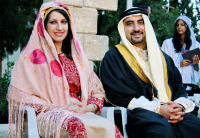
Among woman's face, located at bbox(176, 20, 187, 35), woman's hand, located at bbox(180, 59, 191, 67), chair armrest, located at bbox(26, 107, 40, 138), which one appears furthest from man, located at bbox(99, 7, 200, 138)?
woman's face, located at bbox(176, 20, 187, 35)

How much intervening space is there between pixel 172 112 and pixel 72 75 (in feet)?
3.50

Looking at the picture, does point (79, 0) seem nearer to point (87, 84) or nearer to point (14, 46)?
point (87, 84)

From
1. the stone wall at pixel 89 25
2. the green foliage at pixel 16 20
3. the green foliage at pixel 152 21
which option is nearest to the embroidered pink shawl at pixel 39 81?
the stone wall at pixel 89 25

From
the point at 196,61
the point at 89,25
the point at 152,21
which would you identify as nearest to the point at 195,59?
the point at 196,61

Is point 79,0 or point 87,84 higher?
point 79,0

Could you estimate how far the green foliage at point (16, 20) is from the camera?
8016 millimetres

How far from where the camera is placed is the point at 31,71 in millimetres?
3176

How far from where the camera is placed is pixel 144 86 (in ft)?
11.8

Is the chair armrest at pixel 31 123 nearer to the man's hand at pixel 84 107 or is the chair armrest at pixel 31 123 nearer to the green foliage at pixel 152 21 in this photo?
the man's hand at pixel 84 107

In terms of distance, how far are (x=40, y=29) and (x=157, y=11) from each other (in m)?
8.03

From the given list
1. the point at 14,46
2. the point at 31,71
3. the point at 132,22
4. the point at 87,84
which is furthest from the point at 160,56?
the point at 14,46

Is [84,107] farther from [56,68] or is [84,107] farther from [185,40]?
[185,40]

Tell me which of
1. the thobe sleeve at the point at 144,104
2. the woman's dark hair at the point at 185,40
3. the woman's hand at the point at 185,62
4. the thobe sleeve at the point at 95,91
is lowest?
the thobe sleeve at the point at 144,104

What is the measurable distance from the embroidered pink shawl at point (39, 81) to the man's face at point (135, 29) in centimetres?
81
